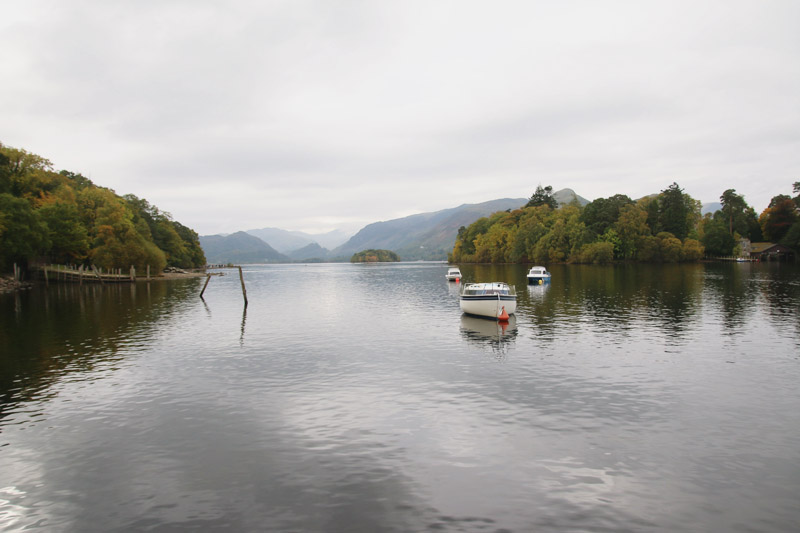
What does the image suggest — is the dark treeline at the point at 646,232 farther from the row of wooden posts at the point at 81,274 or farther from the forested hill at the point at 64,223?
the forested hill at the point at 64,223

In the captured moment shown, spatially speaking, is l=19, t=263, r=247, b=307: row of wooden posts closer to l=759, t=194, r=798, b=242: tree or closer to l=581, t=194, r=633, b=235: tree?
l=581, t=194, r=633, b=235: tree

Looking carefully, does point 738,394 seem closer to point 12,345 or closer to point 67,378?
point 67,378

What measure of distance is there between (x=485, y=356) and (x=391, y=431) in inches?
559

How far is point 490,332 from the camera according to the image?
1543 inches

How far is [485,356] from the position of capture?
3027 cm

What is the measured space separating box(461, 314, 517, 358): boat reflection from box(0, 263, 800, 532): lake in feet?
1.82

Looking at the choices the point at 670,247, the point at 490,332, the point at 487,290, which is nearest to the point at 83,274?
the point at 487,290

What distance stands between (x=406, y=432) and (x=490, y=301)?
28502 millimetres

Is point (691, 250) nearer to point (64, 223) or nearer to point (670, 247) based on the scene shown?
point (670, 247)

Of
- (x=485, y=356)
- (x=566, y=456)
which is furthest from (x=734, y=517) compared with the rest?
(x=485, y=356)

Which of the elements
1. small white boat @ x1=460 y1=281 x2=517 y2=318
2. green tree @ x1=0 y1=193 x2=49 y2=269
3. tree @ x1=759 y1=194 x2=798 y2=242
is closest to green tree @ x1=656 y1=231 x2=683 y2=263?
tree @ x1=759 y1=194 x2=798 y2=242

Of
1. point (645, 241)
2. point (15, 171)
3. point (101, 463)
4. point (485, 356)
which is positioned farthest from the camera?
point (645, 241)

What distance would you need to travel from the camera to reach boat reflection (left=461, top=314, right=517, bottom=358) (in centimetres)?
3381

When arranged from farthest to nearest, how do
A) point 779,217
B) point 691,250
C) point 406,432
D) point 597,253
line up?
1. point 779,217
2. point 691,250
3. point 597,253
4. point 406,432
